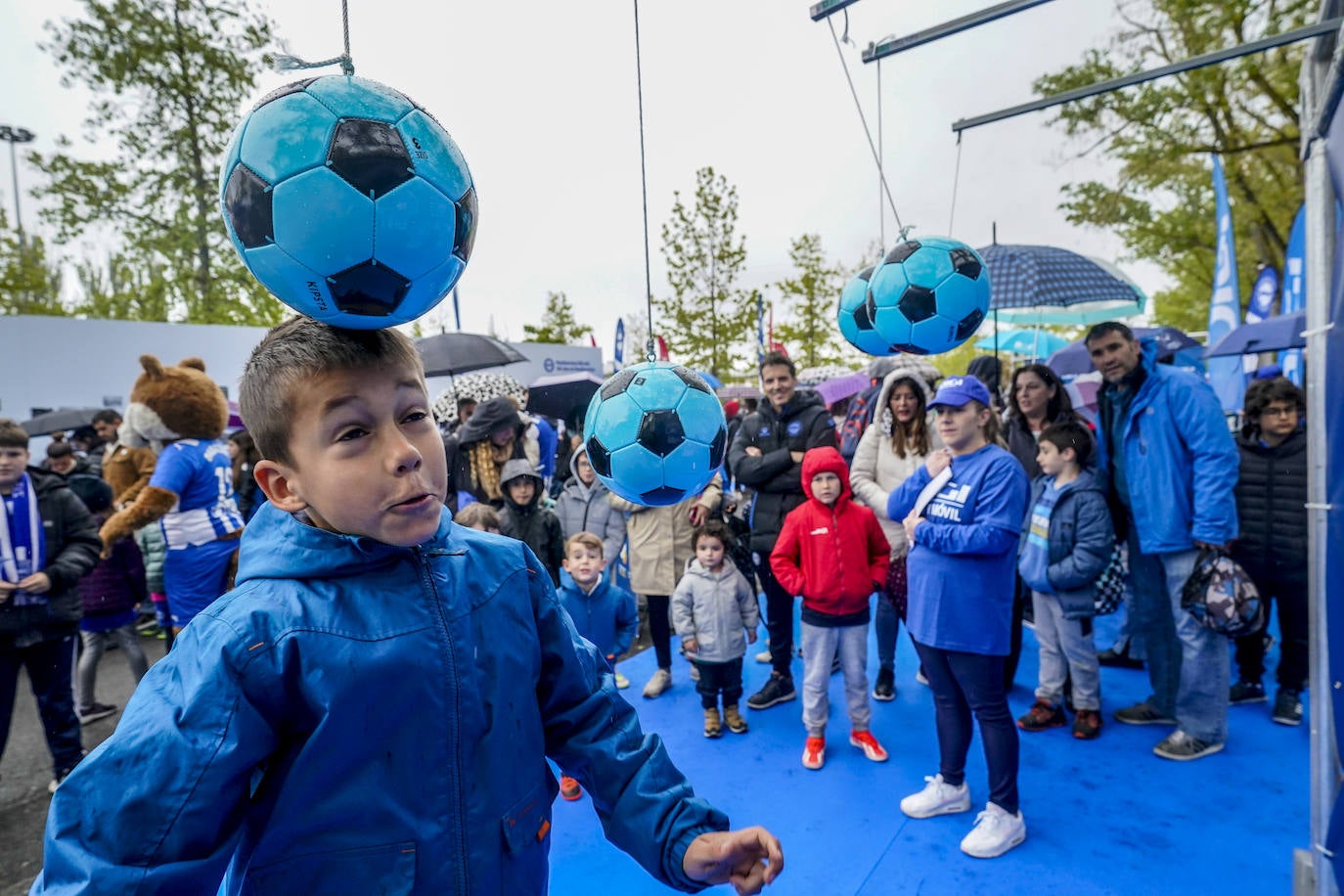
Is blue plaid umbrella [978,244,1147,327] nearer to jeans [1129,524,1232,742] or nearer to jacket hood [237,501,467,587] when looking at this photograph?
jeans [1129,524,1232,742]

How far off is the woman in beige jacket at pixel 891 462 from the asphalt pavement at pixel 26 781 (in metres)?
3.72

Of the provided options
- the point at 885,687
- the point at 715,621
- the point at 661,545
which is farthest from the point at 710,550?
the point at 885,687

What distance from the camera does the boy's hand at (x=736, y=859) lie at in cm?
120

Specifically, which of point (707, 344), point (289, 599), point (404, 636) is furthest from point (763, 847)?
point (707, 344)

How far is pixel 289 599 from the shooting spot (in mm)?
1075

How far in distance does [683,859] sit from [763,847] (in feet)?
0.47

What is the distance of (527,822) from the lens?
4.07ft

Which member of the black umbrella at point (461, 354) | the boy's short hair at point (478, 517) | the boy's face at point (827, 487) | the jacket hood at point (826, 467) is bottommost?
the boy's short hair at point (478, 517)

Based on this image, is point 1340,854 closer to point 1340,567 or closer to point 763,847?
point 1340,567

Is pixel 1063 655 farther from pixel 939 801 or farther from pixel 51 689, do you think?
pixel 51 689

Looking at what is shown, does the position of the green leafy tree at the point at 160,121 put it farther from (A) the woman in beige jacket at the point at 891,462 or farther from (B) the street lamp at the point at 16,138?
(A) the woman in beige jacket at the point at 891,462

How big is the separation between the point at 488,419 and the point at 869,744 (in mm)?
2819

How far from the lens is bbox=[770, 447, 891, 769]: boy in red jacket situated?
3.67 metres

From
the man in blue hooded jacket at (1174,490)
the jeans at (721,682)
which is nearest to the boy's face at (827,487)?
the jeans at (721,682)
